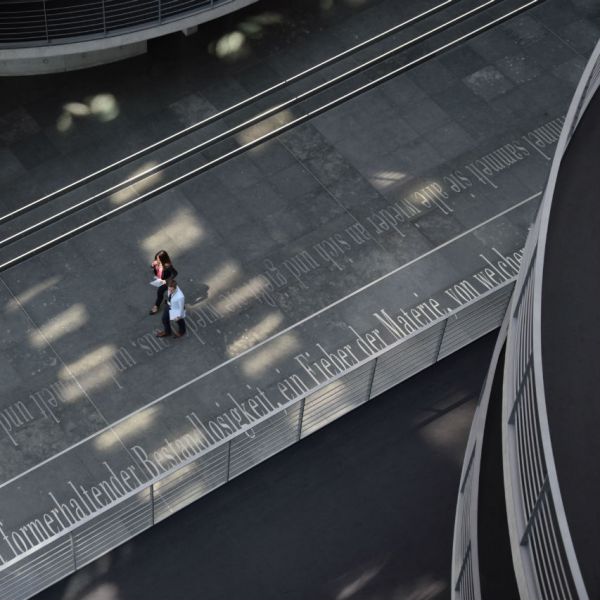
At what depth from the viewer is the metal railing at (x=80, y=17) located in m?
27.5

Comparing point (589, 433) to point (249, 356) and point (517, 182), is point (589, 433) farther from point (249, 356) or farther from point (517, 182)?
point (517, 182)

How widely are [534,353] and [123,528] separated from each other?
32.9 feet

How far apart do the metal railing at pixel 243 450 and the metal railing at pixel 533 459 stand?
6.98m

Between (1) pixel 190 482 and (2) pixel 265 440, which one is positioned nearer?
(1) pixel 190 482

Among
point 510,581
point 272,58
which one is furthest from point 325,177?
point 510,581

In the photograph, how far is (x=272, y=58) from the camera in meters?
31.4

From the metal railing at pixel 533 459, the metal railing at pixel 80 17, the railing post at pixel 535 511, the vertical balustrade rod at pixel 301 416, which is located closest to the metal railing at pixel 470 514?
the metal railing at pixel 533 459

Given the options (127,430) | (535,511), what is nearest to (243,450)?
(127,430)

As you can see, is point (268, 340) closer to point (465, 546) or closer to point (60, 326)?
point (60, 326)

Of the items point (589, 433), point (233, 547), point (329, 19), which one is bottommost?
point (233, 547)

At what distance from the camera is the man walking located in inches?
992

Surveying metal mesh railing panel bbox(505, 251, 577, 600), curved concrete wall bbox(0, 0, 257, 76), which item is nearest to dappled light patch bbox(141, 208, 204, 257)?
curved concrete wall bbox(0, 0, 257, 76)

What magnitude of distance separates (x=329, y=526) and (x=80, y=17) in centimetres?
1164

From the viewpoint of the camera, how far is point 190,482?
23469 millimetres
